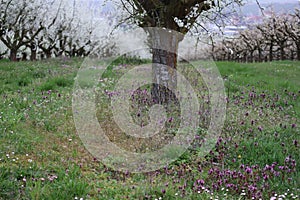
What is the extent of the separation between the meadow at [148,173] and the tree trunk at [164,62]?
142 centimetres

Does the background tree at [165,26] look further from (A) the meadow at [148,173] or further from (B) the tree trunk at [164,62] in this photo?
(A) the meadow at [148,173]

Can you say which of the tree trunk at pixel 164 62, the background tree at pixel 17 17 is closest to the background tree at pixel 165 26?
the tree trunk at pixel 164 62

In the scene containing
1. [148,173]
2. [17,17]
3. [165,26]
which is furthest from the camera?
[17,17]

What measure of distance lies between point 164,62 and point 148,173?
4.38 m

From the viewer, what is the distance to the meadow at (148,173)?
14.4 feet

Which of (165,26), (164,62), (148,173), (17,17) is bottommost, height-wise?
(148,173)

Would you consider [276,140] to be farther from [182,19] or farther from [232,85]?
[232,85]

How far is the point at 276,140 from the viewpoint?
254 inches

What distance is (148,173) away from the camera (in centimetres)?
516

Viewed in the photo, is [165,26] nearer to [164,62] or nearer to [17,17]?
[164,62]

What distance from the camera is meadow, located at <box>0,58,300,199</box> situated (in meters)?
4.40

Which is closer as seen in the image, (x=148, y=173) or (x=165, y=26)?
(x=148, y=173)

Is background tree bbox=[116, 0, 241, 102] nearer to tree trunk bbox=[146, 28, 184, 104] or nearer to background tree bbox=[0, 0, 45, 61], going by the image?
tree trunk bbox=[146, 28, 184, 104]

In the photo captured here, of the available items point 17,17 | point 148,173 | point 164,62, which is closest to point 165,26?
point 164,62
